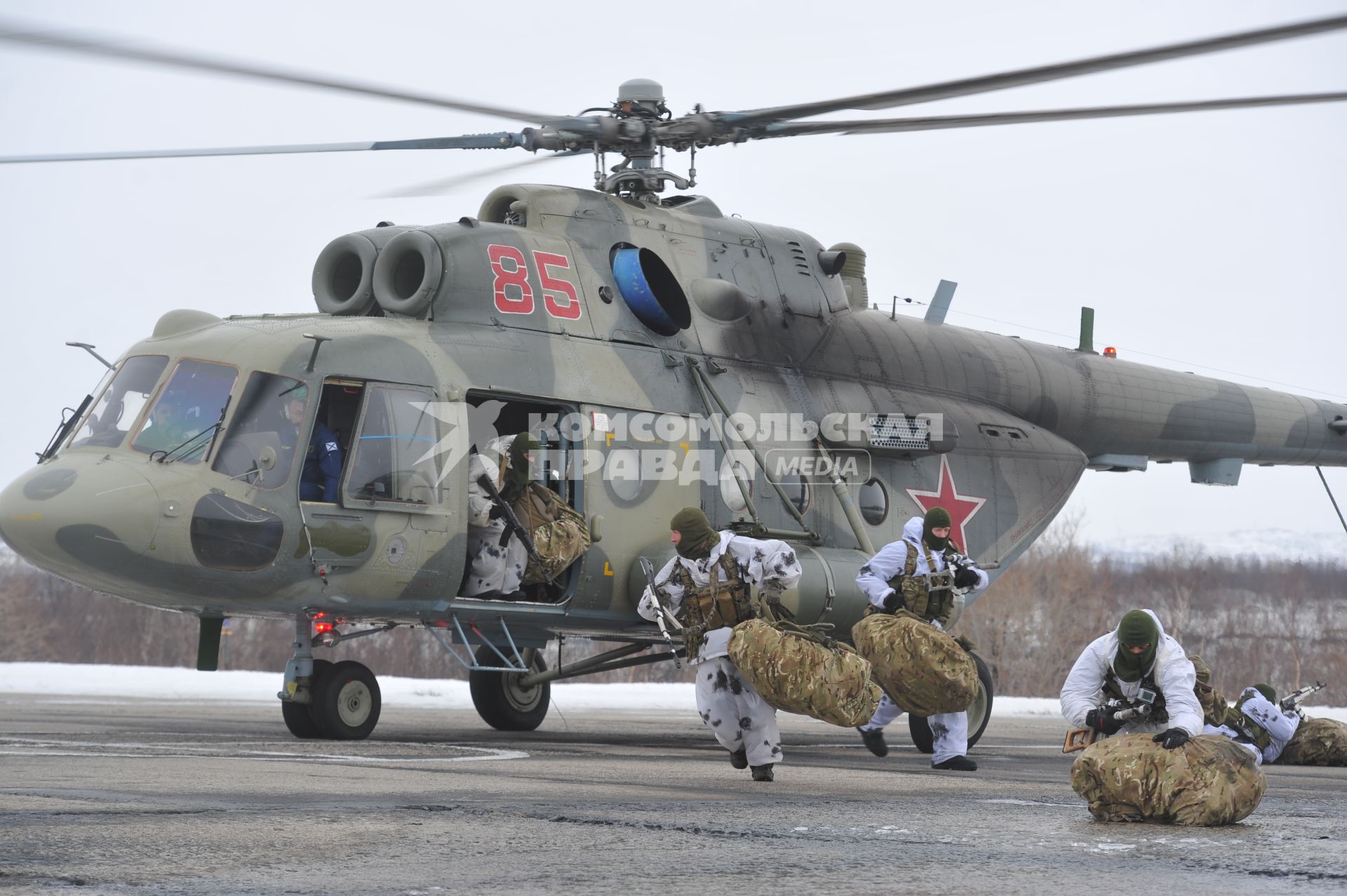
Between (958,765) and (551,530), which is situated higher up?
(551,530)

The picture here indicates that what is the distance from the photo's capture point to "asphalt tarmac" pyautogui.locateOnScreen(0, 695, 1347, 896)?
13.9 ft

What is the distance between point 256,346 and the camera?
998 cm

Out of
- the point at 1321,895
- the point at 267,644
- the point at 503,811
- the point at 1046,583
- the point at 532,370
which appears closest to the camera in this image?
the point at 1321,895

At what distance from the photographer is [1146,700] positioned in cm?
718

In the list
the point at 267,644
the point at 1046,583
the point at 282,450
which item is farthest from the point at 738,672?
the point at 267,644

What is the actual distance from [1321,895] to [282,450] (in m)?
7.09

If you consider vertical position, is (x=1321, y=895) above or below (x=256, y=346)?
below

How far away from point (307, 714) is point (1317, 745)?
7.87 meters

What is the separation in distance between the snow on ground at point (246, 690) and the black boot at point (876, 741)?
8.13 metres

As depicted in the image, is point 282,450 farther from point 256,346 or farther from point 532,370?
point 532,370

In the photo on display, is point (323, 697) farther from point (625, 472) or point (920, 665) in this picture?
point (920, 665)

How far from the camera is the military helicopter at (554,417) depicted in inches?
374

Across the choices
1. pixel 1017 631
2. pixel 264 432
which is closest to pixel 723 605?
pixel 264 432

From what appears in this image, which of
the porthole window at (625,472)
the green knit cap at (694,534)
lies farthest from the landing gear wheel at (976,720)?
the green knit cap at (694,534)
